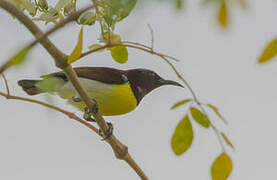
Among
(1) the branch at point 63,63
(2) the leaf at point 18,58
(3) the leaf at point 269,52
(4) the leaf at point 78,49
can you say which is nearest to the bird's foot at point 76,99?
(1) the branch at point 63,63

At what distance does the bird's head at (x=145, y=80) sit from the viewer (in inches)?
199

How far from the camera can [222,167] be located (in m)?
1.63

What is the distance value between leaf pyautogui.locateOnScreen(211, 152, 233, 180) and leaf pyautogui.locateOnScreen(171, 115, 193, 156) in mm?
144

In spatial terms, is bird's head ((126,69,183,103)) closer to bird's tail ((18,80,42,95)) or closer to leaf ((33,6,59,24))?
bird's tail ((18,80,42,95))

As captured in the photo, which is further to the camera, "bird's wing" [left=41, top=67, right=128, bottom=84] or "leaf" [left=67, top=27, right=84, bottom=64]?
"bird's wing" [left=41, top=67, right=128, bottom=84]

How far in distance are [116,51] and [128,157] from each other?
80cm

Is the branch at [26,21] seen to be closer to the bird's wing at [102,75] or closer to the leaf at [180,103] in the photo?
the leaf at [180,103]

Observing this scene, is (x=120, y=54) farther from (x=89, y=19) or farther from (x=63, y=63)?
(x=63, y=63)

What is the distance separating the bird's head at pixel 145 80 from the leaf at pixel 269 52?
3.84 meters

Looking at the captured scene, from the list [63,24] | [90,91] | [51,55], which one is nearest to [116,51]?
[51,55]

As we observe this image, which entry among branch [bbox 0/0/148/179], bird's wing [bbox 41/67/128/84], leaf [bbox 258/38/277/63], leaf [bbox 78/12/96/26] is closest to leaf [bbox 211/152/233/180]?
leaf [bbox 258/38/277/63]

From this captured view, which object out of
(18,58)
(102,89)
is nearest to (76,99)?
(102,89)

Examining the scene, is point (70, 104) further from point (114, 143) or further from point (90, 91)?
point (114, 143)

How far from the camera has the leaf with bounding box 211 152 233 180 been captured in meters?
1.61
